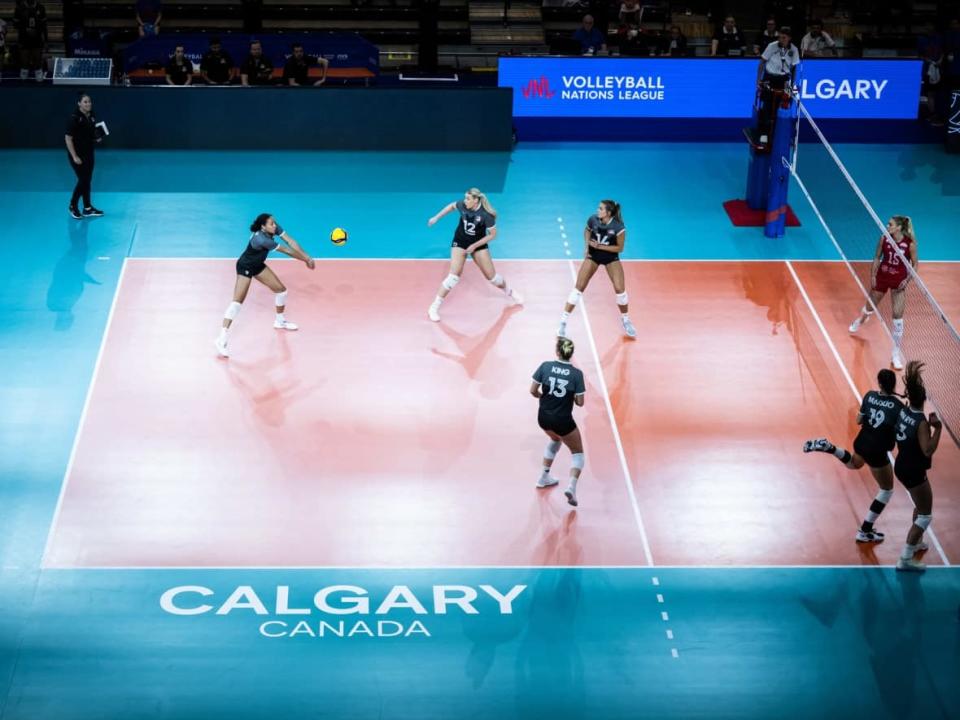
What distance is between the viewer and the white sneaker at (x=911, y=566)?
45.5ft

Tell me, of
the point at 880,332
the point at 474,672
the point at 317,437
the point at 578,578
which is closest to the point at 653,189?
the point at 880,332

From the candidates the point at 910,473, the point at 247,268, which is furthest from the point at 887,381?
the point at 247,268

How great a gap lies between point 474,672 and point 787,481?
5.13 meters

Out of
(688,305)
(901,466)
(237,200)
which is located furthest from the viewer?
(237,200)

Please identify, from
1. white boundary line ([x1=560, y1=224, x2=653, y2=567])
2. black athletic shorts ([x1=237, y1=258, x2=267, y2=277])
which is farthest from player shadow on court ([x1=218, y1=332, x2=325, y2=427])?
white boundary line ([x1=560, y1=224, x2=653, y2=567])

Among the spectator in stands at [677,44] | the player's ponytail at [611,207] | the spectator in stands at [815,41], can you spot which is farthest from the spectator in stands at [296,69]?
the player's ponytail at [611,207]

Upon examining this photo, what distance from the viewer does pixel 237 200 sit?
23.9m

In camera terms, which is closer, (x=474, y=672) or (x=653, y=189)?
(x=474, y=672)

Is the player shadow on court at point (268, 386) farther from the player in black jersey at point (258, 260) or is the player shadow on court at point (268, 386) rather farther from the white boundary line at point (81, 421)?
the white boundary line at point (81, 421)

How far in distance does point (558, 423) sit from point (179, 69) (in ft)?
52.0

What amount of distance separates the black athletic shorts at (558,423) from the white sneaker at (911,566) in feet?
12.4

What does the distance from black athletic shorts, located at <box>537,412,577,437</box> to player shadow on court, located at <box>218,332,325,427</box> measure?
13.0 ft

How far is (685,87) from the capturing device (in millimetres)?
27062

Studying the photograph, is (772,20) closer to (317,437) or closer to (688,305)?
(688,305)
